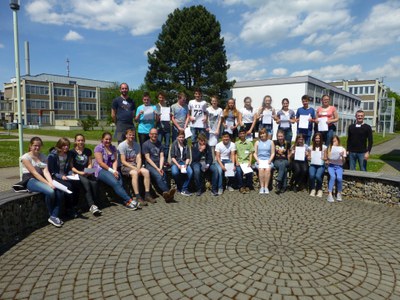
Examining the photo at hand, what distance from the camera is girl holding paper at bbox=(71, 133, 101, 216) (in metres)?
6.06

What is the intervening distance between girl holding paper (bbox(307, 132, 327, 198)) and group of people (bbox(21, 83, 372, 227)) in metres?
0.03

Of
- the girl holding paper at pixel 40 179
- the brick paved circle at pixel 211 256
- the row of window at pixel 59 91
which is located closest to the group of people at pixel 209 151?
the girl holding paper at pixel 40 179

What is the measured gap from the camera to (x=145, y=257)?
404cm

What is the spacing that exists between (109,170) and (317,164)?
5.23m

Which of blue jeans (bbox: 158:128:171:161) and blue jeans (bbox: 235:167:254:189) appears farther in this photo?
blue jeans (bbox: 158:128:171:161)

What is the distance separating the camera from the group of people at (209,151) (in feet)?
22.1

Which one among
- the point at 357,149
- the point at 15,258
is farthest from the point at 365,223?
the point at 15,258

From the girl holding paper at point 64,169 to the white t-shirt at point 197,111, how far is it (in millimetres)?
3581

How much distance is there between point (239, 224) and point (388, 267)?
7.73ft

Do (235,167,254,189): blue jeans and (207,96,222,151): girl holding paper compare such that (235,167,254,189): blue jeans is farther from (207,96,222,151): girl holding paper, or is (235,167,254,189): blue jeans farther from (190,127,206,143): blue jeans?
(190,127,206,143): blue jeans

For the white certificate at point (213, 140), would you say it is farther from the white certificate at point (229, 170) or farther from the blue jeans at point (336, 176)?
the blue jeans at point (336, 176)

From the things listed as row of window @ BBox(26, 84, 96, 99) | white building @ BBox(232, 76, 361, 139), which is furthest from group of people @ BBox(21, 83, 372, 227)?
row of window @ BBox(26, 84, 96, 99)

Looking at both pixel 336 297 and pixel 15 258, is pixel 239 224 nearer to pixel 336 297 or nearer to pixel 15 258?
pixel 336 297

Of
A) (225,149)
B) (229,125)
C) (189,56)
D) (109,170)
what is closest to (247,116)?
(229,125)
